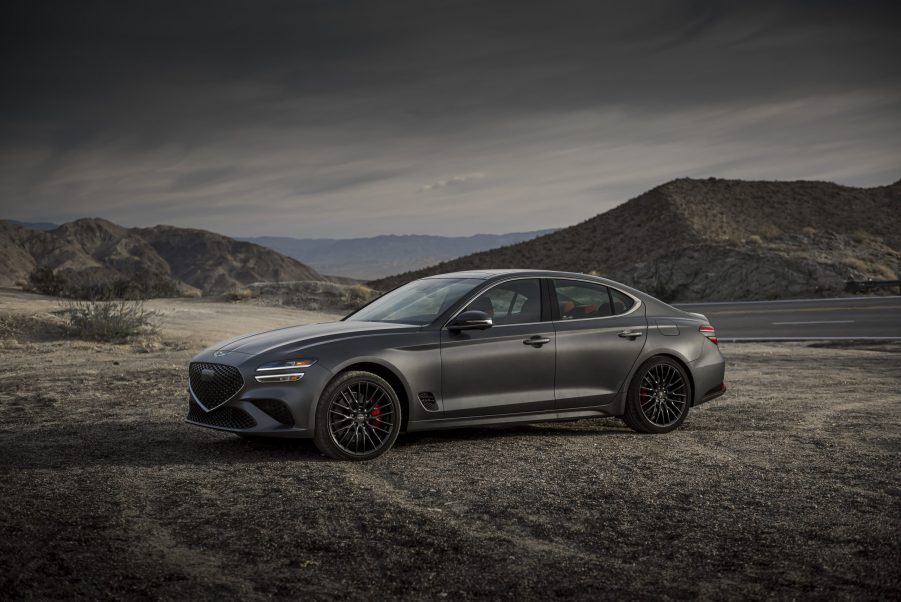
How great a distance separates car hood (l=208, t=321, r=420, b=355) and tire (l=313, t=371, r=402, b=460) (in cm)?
40

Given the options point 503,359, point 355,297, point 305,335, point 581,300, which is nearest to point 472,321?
point 503,359

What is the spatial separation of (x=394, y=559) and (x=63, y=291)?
3044 cm

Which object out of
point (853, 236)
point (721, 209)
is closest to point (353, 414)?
point (853, 236)

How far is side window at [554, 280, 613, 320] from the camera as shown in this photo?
8.87 meters

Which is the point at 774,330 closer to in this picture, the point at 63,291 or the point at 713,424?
the point at 713,424

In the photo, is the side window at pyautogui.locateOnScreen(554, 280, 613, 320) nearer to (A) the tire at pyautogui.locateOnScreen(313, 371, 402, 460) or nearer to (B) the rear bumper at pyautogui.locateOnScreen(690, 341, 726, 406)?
(B) the rear bumper at pyautogui.locateOnScreen(690, 341, 726, 406)

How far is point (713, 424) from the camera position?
972cm


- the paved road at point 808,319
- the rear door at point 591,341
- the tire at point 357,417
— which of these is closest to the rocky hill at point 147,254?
the paved road at point 808,319

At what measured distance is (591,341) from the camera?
28.9 ft

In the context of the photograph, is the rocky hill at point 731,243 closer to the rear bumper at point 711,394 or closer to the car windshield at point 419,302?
the rear bumper at point 711,394

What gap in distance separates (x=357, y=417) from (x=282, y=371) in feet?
2.30

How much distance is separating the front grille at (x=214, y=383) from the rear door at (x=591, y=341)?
2.86 m

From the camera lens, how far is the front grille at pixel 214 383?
25.0ft

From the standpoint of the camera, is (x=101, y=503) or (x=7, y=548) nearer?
(x=7, y=548)
